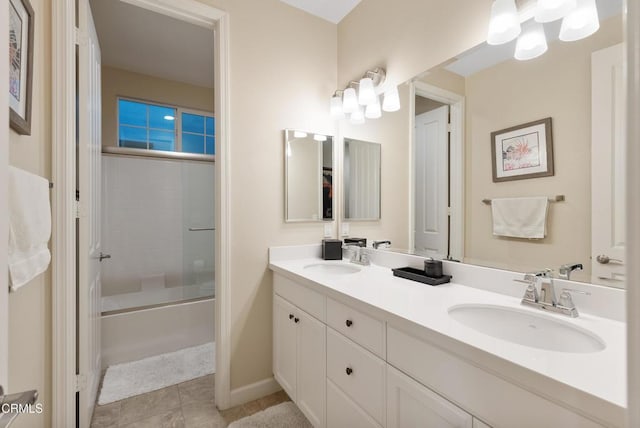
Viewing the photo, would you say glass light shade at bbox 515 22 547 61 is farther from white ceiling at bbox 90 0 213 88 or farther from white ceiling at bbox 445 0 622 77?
white ceiling at bbox 90 0 213 88

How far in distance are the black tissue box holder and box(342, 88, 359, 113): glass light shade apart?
0.94m

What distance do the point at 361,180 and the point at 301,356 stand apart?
4.04 feet

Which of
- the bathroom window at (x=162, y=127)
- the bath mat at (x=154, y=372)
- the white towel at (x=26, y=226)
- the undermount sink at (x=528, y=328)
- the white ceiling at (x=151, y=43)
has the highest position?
the white ceiling at (x=151, y=43)

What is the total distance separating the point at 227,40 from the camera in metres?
1.77

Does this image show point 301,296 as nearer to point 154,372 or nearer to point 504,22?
point 154,372

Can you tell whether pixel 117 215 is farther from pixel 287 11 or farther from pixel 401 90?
pixel 401 90

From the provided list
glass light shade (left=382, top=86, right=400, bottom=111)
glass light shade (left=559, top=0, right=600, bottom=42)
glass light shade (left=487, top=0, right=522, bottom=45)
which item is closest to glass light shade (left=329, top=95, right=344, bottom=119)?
glass light shade (left=382, top=86, right=400, bottom=111)

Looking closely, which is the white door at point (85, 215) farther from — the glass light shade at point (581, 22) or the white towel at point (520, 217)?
the glass light shade at point (581, 22)

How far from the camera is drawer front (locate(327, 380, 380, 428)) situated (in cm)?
111

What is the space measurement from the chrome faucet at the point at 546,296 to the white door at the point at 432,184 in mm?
445

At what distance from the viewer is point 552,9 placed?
41.3 inches

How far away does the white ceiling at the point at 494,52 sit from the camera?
959mm

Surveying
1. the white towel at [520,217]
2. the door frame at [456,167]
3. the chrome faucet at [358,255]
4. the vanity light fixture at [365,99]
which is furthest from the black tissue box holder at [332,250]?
the white towel at [520,217]

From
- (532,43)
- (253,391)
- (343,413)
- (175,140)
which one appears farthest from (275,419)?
(175,140)
